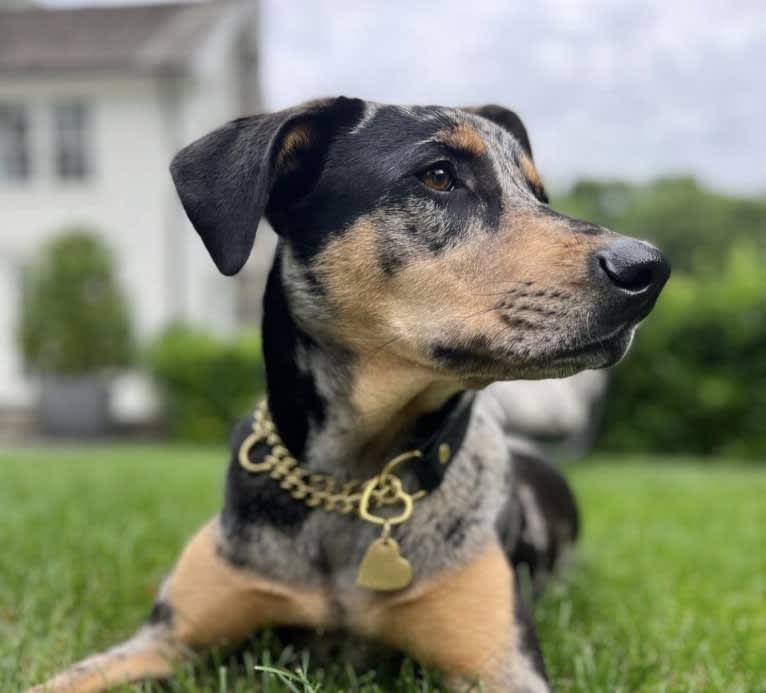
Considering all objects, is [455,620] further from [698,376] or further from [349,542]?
[698,376]

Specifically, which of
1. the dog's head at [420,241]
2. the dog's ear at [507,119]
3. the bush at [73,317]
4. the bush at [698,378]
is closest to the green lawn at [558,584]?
the dog's head at [420,241]

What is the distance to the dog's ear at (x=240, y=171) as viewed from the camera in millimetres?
2254

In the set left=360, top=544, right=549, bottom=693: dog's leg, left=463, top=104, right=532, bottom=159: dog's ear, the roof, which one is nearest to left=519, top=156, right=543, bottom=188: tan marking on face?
left=463, top=104, right=532, bottom=159: dog's ear

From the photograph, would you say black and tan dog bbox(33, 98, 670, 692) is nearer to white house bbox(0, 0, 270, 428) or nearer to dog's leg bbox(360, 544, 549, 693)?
dog's leg bbox(360, 544, 549, 693)

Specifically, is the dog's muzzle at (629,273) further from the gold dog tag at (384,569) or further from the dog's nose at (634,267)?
the gold dog tag at (384,569)

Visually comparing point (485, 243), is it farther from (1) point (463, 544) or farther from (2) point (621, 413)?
(2) point (621, 413)

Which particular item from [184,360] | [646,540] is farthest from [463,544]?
[184,360]

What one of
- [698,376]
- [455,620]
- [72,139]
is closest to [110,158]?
[72,139]

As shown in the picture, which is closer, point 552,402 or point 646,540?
point 646,540

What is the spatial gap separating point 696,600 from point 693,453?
8231 millimetres

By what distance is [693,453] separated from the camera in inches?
452

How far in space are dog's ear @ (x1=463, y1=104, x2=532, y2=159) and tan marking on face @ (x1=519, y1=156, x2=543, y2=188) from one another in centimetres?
30

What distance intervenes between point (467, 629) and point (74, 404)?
1185cm

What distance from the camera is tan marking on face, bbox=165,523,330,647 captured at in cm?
246
